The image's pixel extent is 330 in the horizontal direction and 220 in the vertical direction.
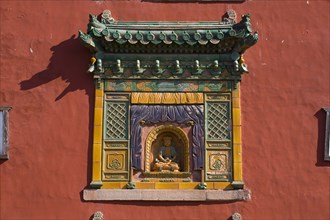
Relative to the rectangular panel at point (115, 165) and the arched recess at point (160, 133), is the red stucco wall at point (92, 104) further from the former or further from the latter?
the arched recess at point (160, 133)

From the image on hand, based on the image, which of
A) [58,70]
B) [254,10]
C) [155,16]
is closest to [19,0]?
[58,70]

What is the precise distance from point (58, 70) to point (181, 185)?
8.93 ft

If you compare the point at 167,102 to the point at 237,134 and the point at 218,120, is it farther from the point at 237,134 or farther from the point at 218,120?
the point at 237,134

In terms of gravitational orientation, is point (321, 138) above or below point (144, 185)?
above

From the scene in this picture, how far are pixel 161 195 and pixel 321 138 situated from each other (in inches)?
107

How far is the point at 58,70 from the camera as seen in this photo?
10922 millimetres

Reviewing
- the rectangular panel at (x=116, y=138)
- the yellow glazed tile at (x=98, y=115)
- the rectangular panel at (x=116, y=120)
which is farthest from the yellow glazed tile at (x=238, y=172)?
the yellow glazed tile at (x=98, y=115)

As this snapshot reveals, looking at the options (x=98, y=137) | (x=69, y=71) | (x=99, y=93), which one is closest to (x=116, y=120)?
(x=98, y=137)

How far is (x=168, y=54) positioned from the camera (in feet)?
35.7

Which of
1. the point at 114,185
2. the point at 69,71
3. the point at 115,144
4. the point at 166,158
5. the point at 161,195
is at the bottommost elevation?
the point at 161,195

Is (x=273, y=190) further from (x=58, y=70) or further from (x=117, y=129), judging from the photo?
(x=58, y=70)

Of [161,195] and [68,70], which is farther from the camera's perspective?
[68,70]

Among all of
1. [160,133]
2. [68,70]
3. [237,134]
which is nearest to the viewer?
[237,134]

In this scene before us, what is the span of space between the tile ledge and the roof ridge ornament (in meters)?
1.83
